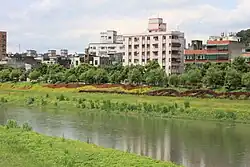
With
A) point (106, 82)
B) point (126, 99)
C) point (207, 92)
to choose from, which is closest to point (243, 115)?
point (207, 92)

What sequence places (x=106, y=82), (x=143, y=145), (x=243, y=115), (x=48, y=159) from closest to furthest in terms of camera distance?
(x=48, y=159) < (x=143, y=145) < (x=243, y=115) < (x=106, y=82)

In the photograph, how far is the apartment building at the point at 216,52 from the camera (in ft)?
237

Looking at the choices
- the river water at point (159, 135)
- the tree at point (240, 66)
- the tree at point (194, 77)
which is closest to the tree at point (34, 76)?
the tree at point (194, 77)

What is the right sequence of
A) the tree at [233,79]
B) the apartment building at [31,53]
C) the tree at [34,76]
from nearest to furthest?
the tree at [233,79], the tree at [34,76], the apartment building at [31,53]

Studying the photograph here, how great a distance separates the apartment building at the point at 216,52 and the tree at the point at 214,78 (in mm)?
19698

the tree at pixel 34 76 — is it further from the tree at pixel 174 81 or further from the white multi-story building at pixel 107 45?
the white multi-story building at pixel 107 45

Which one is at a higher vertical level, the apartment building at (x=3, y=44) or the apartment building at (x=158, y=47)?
the apartment building at (x=3, y=44)

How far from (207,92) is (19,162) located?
33497mm

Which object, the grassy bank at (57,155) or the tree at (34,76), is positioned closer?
the grassy bank at (57,155)

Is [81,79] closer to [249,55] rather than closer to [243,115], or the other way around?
[249,55]

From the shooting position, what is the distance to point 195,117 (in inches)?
1492

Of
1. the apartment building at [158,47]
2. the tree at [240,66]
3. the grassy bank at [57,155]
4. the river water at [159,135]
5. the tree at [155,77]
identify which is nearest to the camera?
the grassy bank at [57,155]

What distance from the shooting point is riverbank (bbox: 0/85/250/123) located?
3762cm

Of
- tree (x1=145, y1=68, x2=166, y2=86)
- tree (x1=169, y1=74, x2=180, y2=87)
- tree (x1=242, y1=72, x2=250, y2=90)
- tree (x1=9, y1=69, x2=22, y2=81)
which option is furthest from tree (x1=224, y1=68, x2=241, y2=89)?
tree (x1=9, y1=69, x2=22, y2=81)
